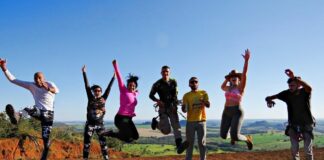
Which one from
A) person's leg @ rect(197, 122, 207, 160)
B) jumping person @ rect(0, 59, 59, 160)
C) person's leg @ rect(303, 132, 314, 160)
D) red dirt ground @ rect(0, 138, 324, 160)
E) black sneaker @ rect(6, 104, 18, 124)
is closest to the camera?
person's leg @ rect(197, 122, 207, 160)

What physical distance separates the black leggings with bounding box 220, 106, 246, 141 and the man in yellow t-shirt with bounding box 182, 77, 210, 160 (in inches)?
31.4

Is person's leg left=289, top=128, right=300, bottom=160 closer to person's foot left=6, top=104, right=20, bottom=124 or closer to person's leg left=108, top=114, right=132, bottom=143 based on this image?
person's leg left=108, top=114, right=132, bottom=143

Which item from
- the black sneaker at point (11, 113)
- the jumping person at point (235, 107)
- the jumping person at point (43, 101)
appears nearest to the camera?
the jumping person at point (43, 101)

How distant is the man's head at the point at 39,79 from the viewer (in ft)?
32.8

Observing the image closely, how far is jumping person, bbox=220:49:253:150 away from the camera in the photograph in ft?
32.9

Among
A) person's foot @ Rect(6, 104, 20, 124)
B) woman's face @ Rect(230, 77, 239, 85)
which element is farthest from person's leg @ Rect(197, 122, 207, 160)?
person's foot @ Rect(6, 104, 20, 124)

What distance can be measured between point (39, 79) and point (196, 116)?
14.0 feet

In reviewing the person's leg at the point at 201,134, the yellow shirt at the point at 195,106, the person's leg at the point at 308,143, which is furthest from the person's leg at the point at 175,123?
the person's leg at the point at 308,143

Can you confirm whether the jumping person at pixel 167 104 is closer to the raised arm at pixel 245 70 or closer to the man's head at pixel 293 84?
the raised arm at pixel 245 70

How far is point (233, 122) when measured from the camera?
10.0m

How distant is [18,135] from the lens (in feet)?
102

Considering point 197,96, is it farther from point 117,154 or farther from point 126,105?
point 117,154

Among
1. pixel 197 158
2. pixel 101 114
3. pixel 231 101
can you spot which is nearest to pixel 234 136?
pixel 231 101

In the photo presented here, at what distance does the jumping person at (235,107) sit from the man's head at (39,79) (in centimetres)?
498
